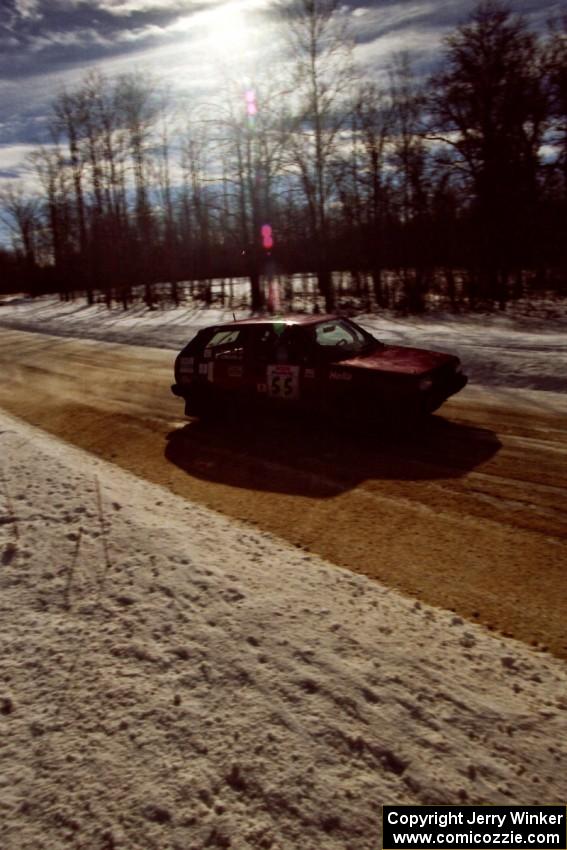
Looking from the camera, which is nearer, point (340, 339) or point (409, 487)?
point (409, 487)

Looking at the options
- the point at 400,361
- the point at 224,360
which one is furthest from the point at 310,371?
the point at 224,360

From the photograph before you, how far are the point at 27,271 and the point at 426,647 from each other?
7102 cm

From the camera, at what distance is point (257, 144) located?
22375mm

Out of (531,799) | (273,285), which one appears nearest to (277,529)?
(531,799)

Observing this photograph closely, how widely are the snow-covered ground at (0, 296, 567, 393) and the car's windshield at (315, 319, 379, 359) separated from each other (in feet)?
9.92

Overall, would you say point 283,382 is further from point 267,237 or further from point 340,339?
point 267,237

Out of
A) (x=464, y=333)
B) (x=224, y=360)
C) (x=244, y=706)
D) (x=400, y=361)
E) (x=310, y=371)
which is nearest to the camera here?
(x=244, y=706)

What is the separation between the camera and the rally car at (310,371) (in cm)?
616

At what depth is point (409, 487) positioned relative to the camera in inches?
203

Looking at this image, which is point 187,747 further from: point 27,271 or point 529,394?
point 27,271

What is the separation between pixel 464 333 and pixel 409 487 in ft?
33.5

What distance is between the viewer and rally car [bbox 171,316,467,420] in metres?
6.16

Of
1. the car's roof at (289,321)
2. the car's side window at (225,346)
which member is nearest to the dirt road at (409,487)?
the car's side window at (225,346)

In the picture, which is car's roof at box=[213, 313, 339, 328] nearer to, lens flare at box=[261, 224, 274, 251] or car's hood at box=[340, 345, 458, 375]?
car's hood at box=[340, 345, 458, 375]
